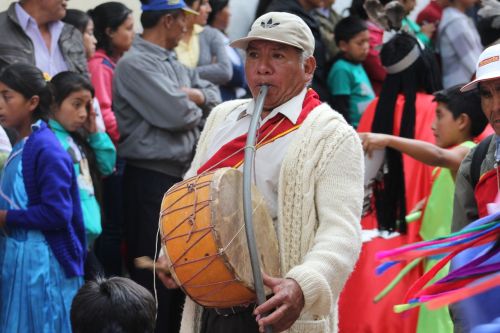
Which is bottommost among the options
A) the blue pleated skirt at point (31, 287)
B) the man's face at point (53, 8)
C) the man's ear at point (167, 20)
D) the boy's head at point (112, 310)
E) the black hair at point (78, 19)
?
the blue pleated skirt at point (31, 287)

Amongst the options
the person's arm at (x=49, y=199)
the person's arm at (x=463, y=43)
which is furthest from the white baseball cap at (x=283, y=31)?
the person's arm at (x=463, y=43)

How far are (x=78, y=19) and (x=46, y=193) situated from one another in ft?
7.05

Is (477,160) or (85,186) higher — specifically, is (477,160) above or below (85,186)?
above

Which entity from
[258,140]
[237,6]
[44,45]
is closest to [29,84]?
[44,45]

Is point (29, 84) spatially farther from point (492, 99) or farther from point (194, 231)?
point (492, 99)

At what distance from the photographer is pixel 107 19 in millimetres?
7551

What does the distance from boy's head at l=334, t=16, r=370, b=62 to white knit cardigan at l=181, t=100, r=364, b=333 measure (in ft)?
15.9

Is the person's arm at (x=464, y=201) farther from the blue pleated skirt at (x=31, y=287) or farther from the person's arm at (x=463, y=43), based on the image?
the person's arm at (x=463, y=43)

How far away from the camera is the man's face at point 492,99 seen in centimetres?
407

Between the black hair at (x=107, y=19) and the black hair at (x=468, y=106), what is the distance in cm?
258

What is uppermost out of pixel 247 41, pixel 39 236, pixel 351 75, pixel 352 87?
pixel 247 41

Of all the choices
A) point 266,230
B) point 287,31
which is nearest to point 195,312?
point 266,230

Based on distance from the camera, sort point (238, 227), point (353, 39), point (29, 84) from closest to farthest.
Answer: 1. point (238, 227)
2. point (29, 84)
3. point (353, 39)

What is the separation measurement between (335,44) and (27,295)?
175 inches
